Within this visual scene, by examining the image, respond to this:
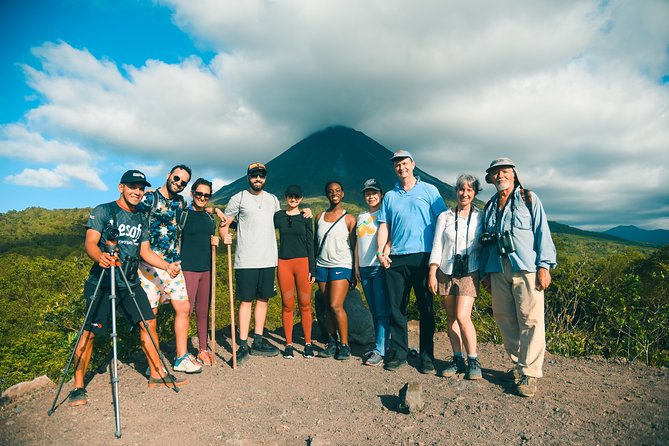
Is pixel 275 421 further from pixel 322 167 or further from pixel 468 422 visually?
pixel 322 167

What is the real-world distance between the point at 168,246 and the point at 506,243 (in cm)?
379

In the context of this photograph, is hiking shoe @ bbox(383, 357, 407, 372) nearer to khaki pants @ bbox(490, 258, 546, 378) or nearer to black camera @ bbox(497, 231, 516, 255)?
khaki pants @ bbox(490, 258, 546, 378)

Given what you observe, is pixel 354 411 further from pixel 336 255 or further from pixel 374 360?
pixel 336 255

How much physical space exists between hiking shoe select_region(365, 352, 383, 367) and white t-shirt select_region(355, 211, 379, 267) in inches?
48.1

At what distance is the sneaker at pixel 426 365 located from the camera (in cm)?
477

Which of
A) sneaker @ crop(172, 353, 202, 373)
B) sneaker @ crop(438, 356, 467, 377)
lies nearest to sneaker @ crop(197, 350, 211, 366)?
sneaker @ crop(172, 353, 202, 373)

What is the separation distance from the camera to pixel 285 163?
637 feet

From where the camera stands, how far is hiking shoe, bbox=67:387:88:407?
3.93 metres

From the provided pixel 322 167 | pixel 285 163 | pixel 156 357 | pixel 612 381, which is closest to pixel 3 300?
pixel 156 357

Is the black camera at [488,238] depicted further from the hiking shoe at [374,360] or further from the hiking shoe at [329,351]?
the hiking shoe at [329,351]

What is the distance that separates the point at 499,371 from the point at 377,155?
190 meters

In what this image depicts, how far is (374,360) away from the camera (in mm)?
5156

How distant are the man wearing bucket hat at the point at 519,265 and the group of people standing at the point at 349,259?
0.04 ft

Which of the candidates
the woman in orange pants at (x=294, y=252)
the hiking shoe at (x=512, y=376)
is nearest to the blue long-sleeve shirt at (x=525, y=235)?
the hiking shoe at (x=512, y=376)
